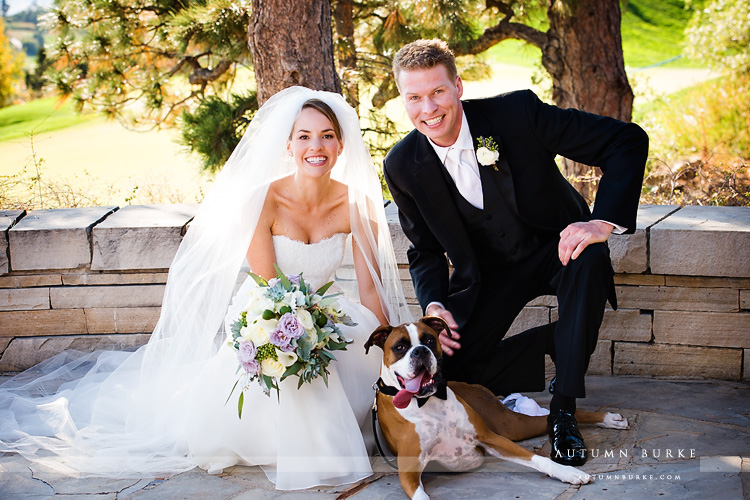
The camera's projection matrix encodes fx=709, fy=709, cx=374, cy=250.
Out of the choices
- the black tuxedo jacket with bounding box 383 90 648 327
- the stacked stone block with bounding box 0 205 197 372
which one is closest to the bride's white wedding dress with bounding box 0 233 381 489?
the black tuxedo jacket with bounding box 383 90 648 327

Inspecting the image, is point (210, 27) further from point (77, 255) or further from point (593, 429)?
point (593, 429)

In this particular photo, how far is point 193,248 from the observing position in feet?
12.1

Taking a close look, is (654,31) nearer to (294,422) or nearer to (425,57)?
(425,57)

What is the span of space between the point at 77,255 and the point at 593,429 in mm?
3097

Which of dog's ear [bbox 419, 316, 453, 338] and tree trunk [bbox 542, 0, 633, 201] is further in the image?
Result: tree trunk [bbox 542, 0, 633, 201]

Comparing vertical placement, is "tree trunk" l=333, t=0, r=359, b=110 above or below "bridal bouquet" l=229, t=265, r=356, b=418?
above

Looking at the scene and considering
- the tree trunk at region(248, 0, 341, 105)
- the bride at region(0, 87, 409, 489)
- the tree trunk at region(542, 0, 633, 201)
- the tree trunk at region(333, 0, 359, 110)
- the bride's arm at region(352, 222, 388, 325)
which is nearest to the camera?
the bride at region(0, 87, 409, 489)

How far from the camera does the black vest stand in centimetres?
340

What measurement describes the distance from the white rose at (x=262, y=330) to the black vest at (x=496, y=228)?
1130 mm

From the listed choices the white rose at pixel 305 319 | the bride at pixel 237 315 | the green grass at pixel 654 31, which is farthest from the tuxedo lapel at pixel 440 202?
the green grass at pixel 654 31

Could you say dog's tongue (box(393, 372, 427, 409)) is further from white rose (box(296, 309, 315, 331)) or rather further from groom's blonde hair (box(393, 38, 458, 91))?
groom's blonde hair (box(393, 38, 458, 91))

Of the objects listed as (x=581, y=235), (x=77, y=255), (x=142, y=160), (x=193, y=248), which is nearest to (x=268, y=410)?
(x=193, y=248)

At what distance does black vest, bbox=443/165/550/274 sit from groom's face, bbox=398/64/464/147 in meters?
0.24

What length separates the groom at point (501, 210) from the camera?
3166 mm
